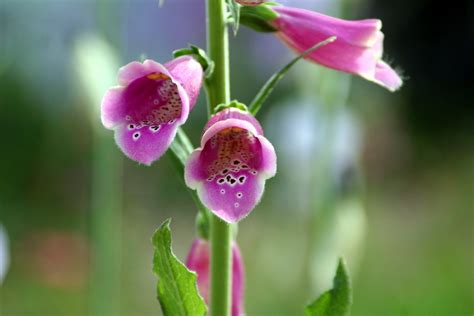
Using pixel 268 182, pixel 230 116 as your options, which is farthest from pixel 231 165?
pixel 268 182

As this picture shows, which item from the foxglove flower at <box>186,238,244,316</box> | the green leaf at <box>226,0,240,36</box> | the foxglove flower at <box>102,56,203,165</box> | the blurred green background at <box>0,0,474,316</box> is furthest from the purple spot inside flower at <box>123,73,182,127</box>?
the blurred green background at <box>0,0,474,316</box>

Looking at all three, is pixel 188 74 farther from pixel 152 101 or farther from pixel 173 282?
pixel 173 282

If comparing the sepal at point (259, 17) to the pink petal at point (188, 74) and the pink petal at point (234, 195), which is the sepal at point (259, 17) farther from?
the pink petal at point (234, 195)

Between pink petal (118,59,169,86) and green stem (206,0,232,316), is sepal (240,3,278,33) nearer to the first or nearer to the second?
green stem (206,0,232,316)

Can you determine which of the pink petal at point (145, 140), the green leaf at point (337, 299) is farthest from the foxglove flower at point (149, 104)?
the green leaf at point (337, 299)

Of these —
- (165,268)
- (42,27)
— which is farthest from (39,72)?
(165,268)

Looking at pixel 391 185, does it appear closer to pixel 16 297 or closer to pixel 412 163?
pixel 412 163
